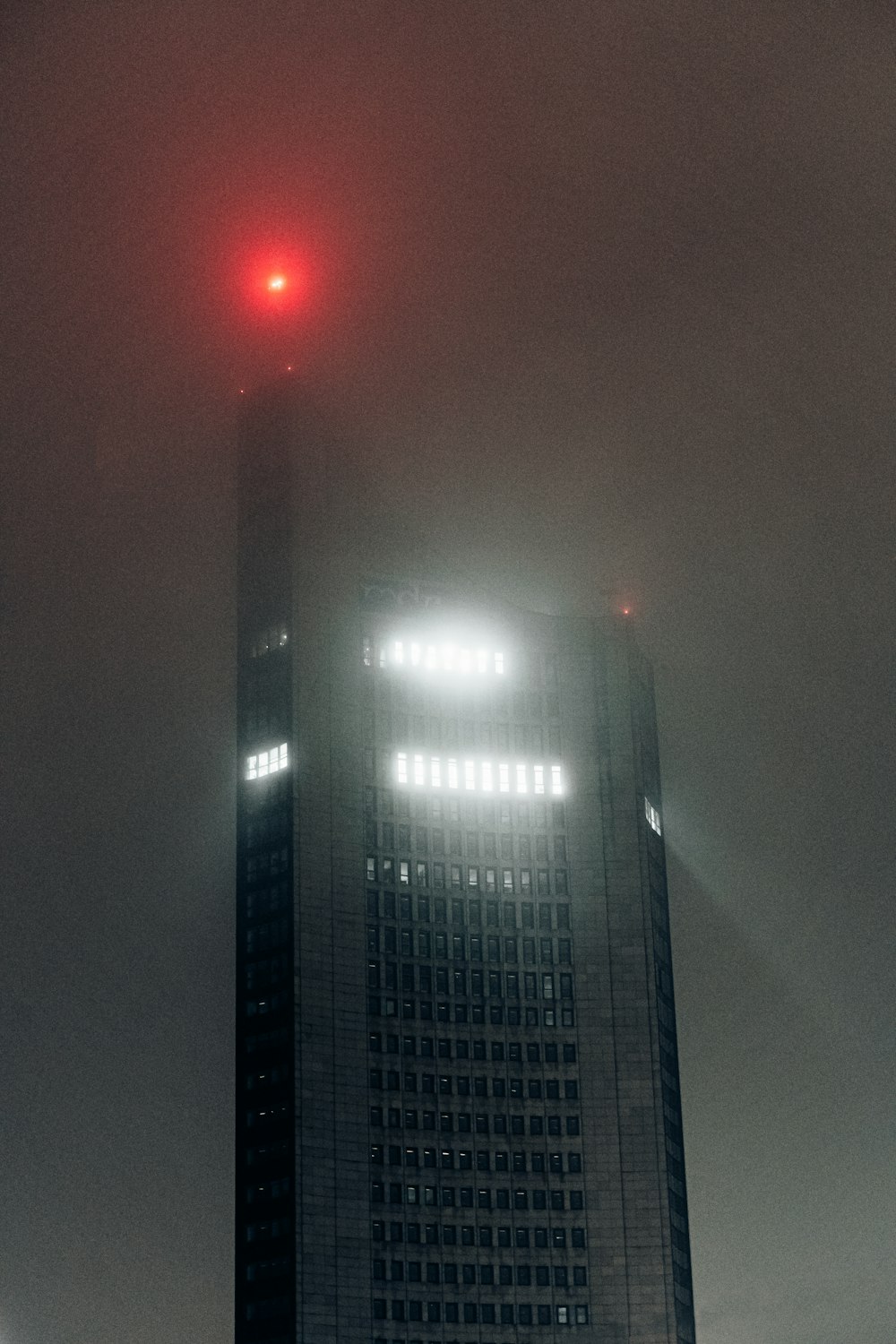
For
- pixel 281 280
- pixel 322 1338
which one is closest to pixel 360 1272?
pixel 322 1338

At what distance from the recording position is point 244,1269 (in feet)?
637

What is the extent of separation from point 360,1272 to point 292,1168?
1035 cm

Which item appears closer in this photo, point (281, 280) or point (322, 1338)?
point (281, 280)

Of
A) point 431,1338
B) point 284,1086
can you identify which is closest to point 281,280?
point 284,1086

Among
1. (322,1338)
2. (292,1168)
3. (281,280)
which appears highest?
(281,280)

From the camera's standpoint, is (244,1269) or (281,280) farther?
(244,1269)

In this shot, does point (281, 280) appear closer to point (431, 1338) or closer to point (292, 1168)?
point (292, 1168)

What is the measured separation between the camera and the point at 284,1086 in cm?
19988

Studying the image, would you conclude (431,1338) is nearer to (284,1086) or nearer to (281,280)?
(284,1086)

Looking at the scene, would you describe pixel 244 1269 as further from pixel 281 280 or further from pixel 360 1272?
pixel 281 280

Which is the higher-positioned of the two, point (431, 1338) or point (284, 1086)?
point (284, 1086)

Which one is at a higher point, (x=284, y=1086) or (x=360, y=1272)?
(x=284, y=1086)

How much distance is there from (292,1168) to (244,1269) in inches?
352

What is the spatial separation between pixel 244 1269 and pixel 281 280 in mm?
89480
